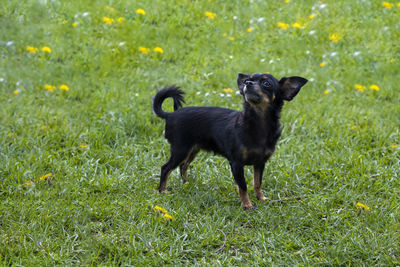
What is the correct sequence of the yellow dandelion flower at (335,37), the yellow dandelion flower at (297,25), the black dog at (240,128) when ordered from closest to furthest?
1. the black dog at (240,128)
2. the yellow dandelion flower at (335,37)
3. the yellow dandelion flower at (297,25)

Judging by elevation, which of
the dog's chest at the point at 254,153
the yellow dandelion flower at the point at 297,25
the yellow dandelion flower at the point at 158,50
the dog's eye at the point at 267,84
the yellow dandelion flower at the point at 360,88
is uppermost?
the dog's eye at the point at 267,84

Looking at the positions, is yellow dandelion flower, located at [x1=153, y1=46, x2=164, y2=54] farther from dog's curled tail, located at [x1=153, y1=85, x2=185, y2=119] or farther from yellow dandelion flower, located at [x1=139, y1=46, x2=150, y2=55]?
dog's curled tail, located at [x1=153, y1=85, x2=185, y2=119]

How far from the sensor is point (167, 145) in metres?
5.48

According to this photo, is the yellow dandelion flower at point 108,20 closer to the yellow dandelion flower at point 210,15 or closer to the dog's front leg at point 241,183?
the yellow dandelion flower at point 210,15

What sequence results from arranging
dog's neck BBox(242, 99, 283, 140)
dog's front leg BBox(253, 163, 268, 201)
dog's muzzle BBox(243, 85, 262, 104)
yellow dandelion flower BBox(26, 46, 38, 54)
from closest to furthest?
1. dog's muzzle BBox(243, 85, 262, 104)
2. dog's neck BBox(242, 99, 283, 140)
3. dog's front leg BBox(253, 163, 268, 201)
4. yellow dandelion flower BBox(26, 46, 38, 54)

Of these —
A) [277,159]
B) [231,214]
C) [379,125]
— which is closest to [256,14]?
[379,125]

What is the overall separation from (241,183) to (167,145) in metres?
1.52

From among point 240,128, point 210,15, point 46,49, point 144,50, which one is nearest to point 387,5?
point 210,15

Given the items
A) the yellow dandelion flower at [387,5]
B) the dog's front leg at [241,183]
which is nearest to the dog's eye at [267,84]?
the dog's front leg at [241,183]

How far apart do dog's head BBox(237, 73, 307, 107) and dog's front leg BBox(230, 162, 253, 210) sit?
22.6 inches

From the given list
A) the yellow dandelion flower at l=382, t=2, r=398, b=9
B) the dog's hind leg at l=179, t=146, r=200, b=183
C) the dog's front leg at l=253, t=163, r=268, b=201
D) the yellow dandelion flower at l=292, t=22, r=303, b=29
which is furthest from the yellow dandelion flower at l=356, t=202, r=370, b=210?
the yellow dandelion flower at l=382, t=2, r=398, b=9

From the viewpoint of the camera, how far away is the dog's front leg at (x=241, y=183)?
164 inches

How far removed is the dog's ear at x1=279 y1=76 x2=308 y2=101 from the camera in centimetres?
399

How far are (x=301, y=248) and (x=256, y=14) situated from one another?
5.68 m
